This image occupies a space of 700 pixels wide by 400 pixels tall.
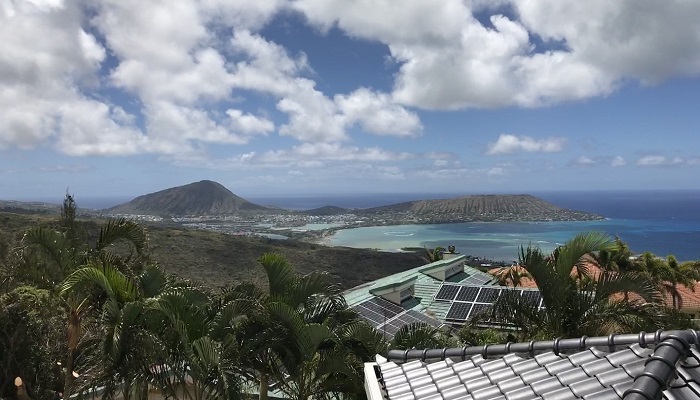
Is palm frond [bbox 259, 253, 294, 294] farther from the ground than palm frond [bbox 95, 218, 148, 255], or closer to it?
closer to it

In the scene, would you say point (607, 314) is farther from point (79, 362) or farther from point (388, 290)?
point (388, 290)

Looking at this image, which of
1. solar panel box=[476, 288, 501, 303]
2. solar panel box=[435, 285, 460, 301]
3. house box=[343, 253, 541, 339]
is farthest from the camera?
solar panel box=[435, 285, 460, 301]

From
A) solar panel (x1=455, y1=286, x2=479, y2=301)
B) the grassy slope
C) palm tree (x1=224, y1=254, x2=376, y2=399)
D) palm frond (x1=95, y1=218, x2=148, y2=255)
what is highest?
palm frond (x1=95, y1=218, x2=148, y2=255)

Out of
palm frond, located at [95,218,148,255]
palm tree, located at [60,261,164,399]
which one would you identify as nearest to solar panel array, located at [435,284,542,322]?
palm frond, located at [95,218,148,255]

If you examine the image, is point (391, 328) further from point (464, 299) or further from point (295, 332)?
point (295, 332)

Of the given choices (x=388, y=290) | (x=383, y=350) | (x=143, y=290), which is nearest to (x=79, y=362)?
(x=143, y=290)

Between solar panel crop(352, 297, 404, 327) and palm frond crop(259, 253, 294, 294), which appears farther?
solar panel crop(352, 297, 404, 327)

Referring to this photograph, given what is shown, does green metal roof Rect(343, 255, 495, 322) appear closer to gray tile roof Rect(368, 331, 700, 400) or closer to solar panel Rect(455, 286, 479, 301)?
solar panel Rect(455, 286, 479, 301)

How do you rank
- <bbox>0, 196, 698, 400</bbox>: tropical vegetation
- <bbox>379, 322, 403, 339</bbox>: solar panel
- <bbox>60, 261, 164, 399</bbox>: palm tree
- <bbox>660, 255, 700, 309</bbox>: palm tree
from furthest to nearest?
<bbox>660, 255, 700, 309</bbox>: palm tree, <bbox>379, 322, 403, 339</bbox>: solar panel, <bbox>0, 196, 698, 400</bbox>: tropical vegetation, <bbox>60, 261, 164, 399</bbox>: palm tree
